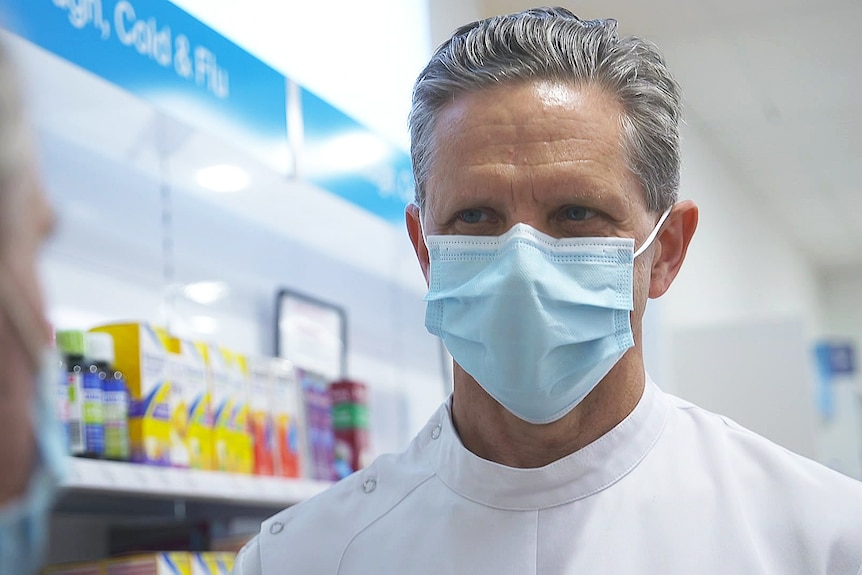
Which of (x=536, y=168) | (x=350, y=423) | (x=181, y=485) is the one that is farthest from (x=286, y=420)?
(x=536, y=168)

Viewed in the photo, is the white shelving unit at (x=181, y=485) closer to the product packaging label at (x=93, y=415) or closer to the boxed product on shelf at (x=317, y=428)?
the product packaging label at (x=93, y=415)

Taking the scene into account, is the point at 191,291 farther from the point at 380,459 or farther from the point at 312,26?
the point at 380,459

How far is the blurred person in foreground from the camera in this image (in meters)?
0.51

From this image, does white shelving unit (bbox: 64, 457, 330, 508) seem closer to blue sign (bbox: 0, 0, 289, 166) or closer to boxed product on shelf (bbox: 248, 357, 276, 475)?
boxed product on shelf (bbox: 248, 357, 276, 475)

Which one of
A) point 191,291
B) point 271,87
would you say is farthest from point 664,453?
point 191,291

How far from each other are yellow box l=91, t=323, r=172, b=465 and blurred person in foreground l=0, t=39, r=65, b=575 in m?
1.74

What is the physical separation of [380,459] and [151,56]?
43.4 inches

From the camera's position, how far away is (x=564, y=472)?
157cm

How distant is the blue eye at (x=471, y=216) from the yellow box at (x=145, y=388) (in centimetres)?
97

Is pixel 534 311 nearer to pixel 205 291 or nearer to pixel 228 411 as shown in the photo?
pixel 228 411

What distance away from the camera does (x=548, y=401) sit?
1529mm

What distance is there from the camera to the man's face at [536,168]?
1.52 m

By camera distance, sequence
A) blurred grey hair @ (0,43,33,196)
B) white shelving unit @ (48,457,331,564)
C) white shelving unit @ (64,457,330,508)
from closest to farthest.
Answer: blurred grey hair @ (0,43,33,196) → white shelving unit @ (64,457,330,508) → white shelving unit @ (48,457,331,564)

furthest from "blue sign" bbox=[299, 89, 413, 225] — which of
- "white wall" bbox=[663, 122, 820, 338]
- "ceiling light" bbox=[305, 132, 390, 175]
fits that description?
"white wall" bbox=[663, 122, 820, 338]
